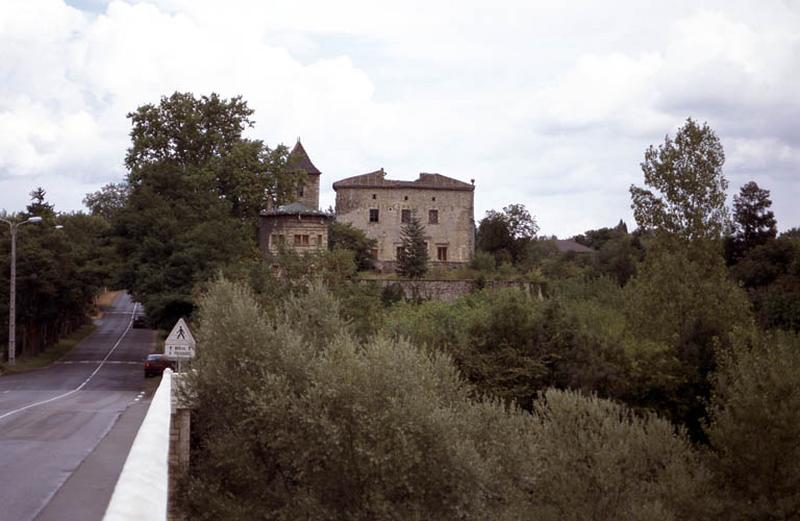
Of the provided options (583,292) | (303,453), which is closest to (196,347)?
(303,453)

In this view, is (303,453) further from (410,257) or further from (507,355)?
(410,257)

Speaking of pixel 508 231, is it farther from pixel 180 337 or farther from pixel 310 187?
pixel 180 337

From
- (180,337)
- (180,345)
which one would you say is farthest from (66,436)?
(180,337)

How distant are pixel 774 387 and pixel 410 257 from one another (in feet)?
109

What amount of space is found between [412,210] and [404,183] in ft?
7.87

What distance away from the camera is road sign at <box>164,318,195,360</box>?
22.5 metres

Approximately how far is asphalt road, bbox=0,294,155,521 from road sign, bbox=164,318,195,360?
1.94 m

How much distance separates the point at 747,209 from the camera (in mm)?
63219

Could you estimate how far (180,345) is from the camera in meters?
22.8

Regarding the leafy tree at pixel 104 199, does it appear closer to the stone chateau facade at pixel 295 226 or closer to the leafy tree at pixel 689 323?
the stone chateau facade at pixel 295 226

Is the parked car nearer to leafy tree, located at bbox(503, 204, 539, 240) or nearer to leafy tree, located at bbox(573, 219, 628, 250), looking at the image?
leafy tree, located at bbox(503, 204, 539, 240)

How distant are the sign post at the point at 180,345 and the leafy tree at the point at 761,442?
1652cm

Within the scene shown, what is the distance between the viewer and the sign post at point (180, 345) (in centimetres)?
2252

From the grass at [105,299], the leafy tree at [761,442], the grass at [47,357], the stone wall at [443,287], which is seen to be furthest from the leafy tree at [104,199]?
the leafy tree at [761,442]
